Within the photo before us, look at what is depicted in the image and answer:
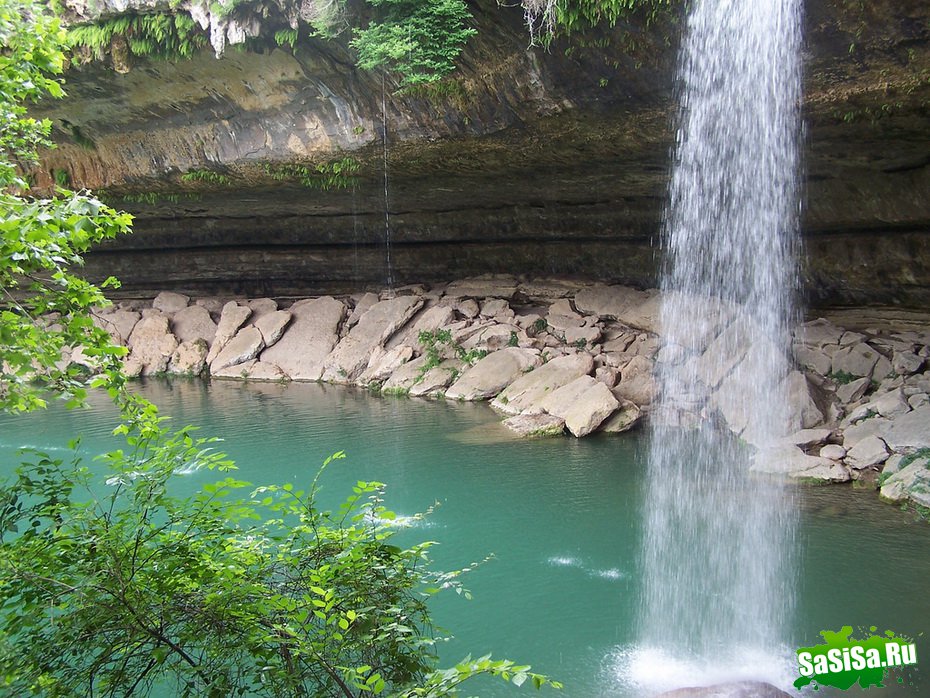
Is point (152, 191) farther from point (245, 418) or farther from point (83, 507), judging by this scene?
point (83, 507)

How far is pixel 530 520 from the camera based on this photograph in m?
8.95

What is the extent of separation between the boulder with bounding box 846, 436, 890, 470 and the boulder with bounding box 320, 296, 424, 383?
1082cm

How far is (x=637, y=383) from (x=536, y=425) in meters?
2.22

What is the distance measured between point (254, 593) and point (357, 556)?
423mm

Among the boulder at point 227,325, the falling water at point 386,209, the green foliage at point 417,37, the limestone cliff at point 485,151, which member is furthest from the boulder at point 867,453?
the boulder at point 227,325

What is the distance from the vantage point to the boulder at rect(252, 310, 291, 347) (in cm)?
1987

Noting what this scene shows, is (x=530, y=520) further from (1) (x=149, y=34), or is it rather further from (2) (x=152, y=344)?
(2) (x=152, y=344)

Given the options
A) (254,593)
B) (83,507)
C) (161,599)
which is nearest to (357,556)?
(254,593)

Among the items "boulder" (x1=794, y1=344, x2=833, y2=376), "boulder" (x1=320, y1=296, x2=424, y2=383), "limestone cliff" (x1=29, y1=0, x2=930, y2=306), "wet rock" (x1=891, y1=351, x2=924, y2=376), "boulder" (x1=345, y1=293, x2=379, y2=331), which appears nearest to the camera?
"limestone cliff" (x1=29, y1=0, x2=930, y2=306)

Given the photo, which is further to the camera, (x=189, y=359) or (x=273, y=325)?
(x=189, y=359)

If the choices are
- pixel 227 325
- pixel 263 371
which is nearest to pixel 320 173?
pixel 263 371

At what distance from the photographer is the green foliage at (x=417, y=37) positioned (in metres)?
9.25

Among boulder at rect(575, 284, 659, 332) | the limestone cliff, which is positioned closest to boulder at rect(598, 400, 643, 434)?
boulder at rect(575, 284, 659, 332)

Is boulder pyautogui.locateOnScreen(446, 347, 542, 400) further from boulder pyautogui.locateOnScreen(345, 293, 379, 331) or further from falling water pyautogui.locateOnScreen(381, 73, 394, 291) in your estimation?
boulder pyautogui.locateOnScreen(345, 293, 379, 331)
